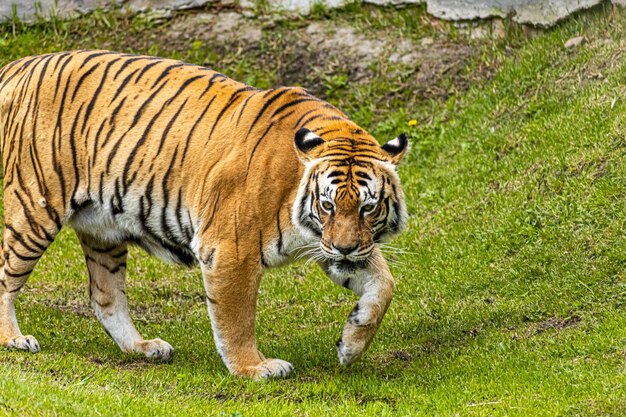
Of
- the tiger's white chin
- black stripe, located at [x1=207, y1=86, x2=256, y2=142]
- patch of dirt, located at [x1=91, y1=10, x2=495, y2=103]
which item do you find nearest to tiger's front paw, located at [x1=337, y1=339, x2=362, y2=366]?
the tiger's white chin

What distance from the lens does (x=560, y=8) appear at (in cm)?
1249

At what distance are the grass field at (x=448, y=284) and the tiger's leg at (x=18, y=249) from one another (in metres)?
0.47

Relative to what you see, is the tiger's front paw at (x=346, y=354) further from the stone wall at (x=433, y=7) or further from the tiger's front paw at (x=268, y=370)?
the stone wall at (x=433, y=7)

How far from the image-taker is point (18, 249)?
7918 mm

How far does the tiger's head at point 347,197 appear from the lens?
6.86m

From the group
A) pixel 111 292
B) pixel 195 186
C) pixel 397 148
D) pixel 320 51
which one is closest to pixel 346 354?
pixel 397 148

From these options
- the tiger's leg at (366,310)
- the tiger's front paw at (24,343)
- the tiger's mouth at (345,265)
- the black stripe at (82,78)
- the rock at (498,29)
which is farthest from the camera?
the rock at (498,29)

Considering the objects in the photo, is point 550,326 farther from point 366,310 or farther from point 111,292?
point 111,292

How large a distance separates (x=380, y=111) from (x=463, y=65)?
117 cm

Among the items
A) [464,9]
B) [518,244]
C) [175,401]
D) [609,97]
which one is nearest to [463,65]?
[464,9]

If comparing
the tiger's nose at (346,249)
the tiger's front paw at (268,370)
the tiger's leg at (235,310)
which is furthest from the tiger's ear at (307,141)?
the tiger's front paw at (268,370)

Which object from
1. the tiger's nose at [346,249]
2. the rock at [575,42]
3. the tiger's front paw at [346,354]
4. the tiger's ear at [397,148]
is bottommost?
the tiger's front paw at [346,354]

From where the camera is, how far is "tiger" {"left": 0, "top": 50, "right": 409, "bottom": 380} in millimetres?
7078

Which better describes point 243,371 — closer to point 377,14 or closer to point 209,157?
point 209,157
